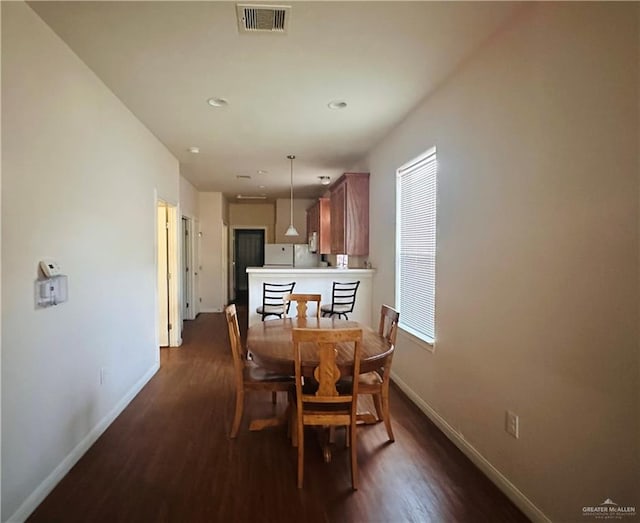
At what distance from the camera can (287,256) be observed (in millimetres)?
8633

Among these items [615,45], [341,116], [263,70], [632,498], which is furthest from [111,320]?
[615,45]

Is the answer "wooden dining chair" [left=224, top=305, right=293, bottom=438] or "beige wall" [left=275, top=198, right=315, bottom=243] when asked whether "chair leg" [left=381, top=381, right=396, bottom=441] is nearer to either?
"wooden dining chair" [left=224, top=305, right=293, bottom=438]

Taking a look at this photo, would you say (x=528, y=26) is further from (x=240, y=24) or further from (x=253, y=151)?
(x=253, y=151)

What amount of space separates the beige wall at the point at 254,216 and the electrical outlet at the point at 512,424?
8.19 meters

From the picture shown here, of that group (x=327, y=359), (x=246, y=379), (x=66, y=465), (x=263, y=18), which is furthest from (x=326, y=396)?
(x=263, y=18)

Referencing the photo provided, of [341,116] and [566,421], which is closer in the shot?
[566,421]

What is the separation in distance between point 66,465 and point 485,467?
8.36 ft

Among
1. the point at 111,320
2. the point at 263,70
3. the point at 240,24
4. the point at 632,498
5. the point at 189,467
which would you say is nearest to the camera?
the point at 632,498

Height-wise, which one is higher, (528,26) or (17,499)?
(528,26)

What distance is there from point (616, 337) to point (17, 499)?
2.80 metres

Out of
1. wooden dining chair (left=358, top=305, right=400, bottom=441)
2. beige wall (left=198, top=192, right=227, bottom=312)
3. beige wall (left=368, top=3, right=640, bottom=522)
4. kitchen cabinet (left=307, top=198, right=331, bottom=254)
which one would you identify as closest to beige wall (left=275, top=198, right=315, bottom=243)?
beige wall (left=198, top=192, right=227, bottom=312)

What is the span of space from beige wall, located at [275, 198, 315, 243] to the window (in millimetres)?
5502

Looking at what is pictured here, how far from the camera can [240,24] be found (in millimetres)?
2072

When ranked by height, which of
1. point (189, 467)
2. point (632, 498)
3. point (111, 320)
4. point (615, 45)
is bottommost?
point (189, 467)
